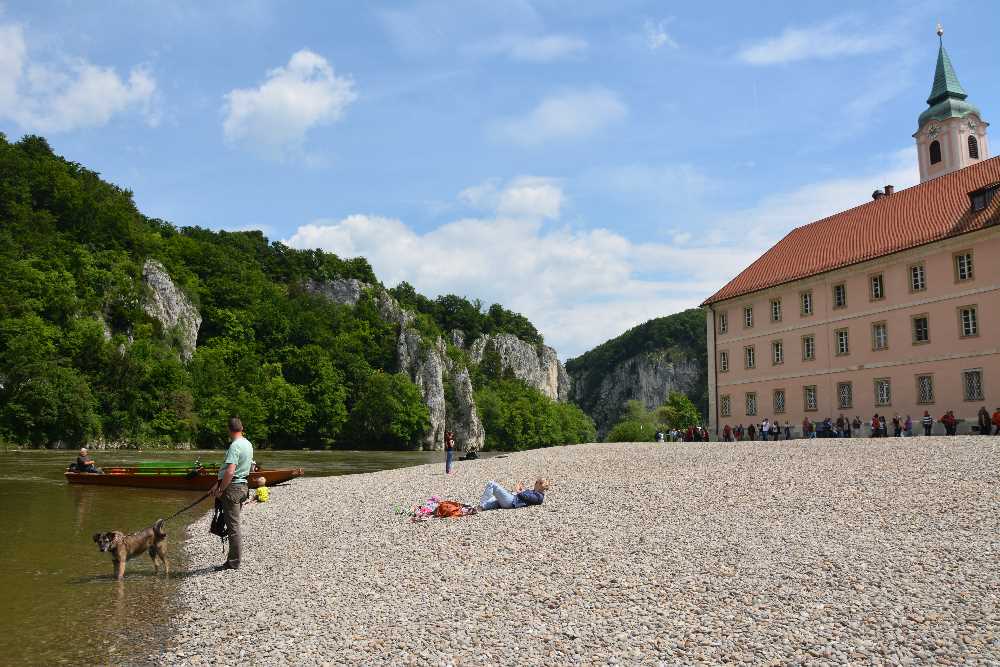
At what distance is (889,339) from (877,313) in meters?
1.60

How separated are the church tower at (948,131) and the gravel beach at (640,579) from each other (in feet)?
141

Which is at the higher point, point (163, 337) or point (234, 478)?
point (163, 337)

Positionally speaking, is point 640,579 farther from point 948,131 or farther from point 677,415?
point 677,415

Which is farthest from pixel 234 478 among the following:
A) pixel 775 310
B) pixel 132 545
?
pixel 775 310

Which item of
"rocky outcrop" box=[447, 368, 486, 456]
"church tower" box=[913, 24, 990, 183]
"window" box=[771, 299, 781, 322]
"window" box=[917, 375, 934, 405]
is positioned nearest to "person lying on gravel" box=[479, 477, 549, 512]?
"window" box=[917, 375, 934, 405]

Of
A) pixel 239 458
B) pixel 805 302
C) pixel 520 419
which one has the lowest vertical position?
pixel 239 458

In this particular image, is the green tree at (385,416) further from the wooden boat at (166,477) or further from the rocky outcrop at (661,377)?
the rocky outcrop at (661,377)

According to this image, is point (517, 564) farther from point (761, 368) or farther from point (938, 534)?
point (761, 368)

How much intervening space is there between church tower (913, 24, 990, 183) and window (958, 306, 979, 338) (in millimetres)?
21787

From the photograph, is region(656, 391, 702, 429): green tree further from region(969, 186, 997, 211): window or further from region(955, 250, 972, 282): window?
region(969, 186, 997, 211): window

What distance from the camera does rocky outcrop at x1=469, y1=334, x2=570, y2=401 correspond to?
15788 cm

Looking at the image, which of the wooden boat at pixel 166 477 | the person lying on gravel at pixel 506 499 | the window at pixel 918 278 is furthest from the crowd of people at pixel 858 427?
the wooden boat at pixel 166 477

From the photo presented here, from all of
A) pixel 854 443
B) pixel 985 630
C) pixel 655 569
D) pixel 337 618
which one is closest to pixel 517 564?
pixel 655 569

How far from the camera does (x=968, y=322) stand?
34469 mm
